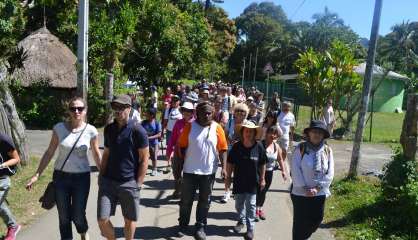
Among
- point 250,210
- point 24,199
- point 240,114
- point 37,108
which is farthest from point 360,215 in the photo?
point 37,108

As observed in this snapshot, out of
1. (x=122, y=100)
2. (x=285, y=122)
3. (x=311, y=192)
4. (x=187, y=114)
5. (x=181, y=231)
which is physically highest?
(x=122, y=100)

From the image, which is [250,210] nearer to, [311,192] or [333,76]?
[311,192]

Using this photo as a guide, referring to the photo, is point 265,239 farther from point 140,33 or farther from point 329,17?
point 329,17

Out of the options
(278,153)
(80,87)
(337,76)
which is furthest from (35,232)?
(337,76)

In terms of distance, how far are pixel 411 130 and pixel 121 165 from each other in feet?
16.3

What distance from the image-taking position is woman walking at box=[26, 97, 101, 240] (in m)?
5.12

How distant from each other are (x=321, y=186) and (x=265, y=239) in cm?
155

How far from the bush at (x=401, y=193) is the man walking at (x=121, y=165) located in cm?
386

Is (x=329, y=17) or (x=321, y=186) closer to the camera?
(x=321, y=186)

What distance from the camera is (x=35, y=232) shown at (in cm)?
645

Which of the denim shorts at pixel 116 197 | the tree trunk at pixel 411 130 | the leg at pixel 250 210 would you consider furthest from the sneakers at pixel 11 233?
the tree trunk at pixel 411 130

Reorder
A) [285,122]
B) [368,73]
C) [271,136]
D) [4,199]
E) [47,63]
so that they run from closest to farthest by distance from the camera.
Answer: [4,199] < [271,136] < [368,73] < [285,122] < [47,63]

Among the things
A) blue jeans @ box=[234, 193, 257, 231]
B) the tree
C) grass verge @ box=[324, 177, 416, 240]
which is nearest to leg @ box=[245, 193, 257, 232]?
blue jeans @ box=[234, 193, 257, 231]

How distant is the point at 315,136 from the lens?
17.7 feet
